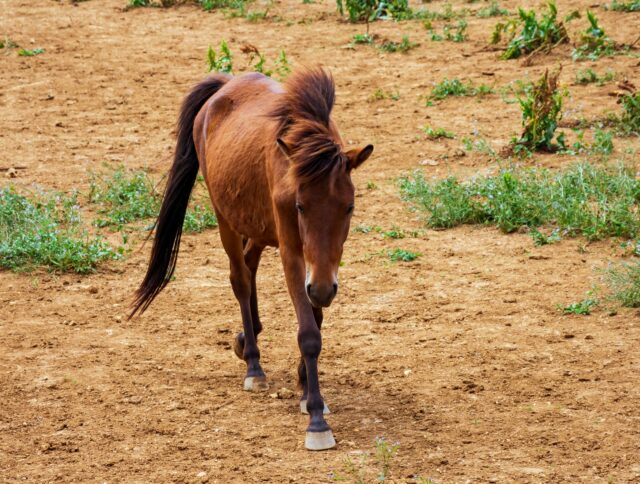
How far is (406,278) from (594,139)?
3.15m

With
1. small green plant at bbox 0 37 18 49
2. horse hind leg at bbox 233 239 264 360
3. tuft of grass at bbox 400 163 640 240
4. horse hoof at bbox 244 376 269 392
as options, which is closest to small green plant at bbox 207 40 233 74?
tuft of grass at bbox 400 163 640 240

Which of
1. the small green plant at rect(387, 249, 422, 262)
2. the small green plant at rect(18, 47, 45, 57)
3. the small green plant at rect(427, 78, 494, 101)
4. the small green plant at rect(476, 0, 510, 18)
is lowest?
the small green plant at rect(387, 249, 422, 262)

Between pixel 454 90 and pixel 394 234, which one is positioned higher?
pixel 454 90

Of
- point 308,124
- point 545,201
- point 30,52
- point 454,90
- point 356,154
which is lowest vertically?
point 545,201

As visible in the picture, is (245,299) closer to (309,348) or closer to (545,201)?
(309,348)

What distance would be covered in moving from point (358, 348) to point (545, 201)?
104 inches

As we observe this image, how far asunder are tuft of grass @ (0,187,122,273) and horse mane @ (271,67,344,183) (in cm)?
299

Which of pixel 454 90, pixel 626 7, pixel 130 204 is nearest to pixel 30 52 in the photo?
pixel 130 204

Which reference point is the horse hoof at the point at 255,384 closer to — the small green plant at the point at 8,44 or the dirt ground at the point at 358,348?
the dirt ground at the point at 358,348

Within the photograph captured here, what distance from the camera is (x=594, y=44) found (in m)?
11.5

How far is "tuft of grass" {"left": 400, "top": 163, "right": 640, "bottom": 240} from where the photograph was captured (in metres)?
7.62

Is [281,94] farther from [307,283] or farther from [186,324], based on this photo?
[186,324]

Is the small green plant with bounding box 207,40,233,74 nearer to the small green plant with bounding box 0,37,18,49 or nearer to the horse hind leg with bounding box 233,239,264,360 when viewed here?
the small green plant with bounding box 0,37,18,49

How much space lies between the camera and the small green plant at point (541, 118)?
9.12 meters
